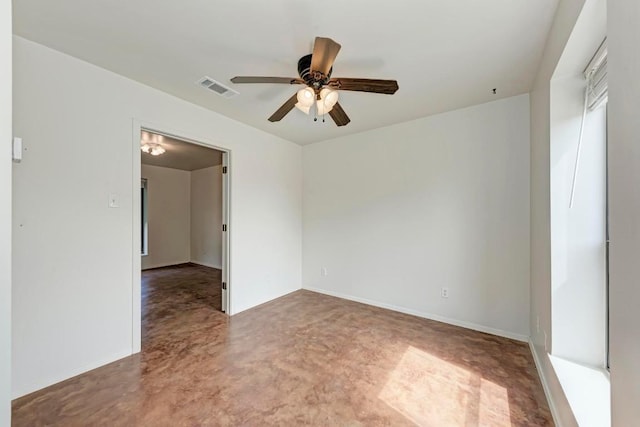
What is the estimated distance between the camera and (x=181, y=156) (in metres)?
5.17

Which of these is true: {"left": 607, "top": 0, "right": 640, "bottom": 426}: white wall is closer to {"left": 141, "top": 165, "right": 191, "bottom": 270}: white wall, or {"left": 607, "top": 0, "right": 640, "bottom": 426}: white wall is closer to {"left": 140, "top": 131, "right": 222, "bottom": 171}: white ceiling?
{"left": 140, "top": 131, "right": 222, "bottom": 171}: white ceiling

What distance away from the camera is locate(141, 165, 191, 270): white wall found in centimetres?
611

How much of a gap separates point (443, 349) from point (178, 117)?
348 cm

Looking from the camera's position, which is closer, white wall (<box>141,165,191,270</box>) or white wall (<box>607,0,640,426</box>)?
white wall (<box>607,0,640,426</box>)

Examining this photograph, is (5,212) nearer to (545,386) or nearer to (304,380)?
(304,380)

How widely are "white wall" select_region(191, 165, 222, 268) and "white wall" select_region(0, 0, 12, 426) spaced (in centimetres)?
533

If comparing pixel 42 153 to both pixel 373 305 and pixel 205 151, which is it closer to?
pixel 205 151

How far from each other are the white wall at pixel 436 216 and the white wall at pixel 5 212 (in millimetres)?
3217

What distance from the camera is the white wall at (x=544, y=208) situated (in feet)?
4.72

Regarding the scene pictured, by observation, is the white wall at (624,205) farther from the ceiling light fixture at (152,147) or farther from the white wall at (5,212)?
the ceiling light fixture at (152,147)

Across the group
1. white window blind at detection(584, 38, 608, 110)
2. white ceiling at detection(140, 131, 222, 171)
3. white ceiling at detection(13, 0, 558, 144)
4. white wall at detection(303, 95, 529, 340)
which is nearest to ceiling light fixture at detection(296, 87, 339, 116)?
white ceiling at detection(13, 0, 558, 144)

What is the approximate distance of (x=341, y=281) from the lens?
3.87 meters

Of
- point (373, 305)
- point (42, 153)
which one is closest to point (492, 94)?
point (373, 305)

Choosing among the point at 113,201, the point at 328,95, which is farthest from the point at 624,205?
the point at 113,201
